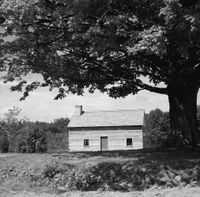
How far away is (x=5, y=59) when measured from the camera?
1455 cm

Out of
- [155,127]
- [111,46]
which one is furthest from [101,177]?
[155,127]

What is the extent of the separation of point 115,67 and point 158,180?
646 centimetres

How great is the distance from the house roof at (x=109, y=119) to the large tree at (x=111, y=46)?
33244 millimetres

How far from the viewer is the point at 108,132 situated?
51.6 m

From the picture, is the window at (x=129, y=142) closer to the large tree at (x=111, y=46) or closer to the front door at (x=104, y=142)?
the front door at (x=104, y=142)

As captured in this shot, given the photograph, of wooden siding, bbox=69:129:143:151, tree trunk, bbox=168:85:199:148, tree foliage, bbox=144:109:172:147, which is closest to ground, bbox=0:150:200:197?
tree trunk, bbox=168:85:199:148

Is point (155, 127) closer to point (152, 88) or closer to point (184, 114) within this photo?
point (152, 88)

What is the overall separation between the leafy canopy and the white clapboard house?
32860mm

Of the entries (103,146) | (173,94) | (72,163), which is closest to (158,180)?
(72,163)

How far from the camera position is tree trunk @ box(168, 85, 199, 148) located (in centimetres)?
1632

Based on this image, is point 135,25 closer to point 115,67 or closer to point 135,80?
point 115,67

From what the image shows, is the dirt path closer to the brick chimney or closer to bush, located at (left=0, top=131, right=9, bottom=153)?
bush, located at (left=0, top=131, right=9, bottom=153)

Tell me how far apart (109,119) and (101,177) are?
40935 mm

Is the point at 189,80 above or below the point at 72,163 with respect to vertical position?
above
